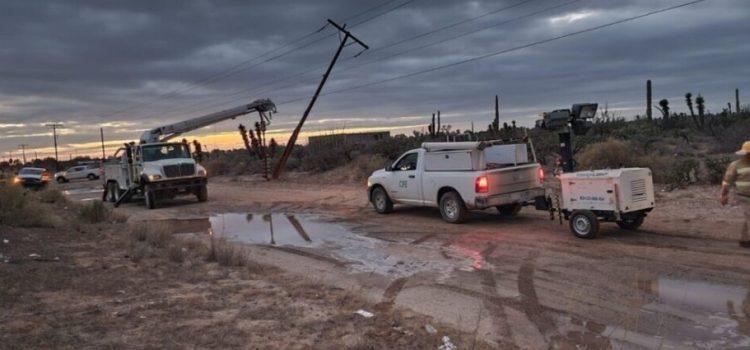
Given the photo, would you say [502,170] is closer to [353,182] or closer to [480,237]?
[480,237]

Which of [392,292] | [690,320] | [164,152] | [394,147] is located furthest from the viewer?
[394,147]

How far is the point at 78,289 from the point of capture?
8.14m

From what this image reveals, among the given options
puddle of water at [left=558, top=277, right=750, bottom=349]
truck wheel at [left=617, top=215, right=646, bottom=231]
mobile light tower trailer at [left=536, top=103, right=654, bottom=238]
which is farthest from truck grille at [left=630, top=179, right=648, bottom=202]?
puddle of water at [left=558, top=277, right=750, bottom=349]

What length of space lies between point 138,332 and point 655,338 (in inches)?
198

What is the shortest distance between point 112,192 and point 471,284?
2352 centimetres

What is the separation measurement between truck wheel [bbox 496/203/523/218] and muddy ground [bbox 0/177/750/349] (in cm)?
51

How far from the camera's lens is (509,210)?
1510cm

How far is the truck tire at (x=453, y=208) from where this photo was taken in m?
14.0

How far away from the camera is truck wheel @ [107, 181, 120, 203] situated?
27.3m

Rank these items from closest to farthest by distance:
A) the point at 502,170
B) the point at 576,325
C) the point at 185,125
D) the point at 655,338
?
the point at 655,338 < the point at 576,325 < the point at 502,170 < the point at 185,125

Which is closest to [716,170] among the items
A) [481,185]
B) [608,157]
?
[608,157]

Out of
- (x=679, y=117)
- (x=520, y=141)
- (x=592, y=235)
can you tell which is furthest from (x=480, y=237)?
(x=679, y=117)

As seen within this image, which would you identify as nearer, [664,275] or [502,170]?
[664,275]

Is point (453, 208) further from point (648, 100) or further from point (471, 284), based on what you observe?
point (648, 100)
